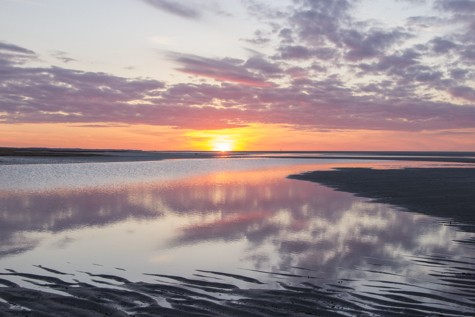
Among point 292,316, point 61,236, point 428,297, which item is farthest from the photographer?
point 61,236

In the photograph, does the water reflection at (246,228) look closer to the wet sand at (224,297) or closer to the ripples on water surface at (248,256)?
the ripples on water surface at (248,256)

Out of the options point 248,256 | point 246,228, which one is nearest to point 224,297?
point 248,256

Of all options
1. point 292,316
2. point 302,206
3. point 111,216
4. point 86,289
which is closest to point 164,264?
point 86,289

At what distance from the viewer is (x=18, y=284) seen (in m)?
9.45

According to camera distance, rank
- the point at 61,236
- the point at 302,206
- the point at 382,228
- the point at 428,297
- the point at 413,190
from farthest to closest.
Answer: the point at 413,190, the point at 302,206, the point at 382,228, the point at 61,236, the point at 428,297

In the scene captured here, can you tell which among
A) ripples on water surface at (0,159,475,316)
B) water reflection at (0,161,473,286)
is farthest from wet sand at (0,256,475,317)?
water reflection at (0,161,473,286)

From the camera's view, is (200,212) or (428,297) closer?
(428,297)

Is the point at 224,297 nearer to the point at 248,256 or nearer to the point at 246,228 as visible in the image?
the point at 248,256

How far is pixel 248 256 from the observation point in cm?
1253

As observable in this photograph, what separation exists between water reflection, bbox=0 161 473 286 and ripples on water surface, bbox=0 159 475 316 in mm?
57

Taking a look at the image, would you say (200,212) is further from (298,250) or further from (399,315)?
(399,315)

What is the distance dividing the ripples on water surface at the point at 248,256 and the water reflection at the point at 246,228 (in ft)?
0.19

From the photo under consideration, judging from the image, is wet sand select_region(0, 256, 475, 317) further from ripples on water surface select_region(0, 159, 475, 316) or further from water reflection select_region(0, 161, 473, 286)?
water reflection select_region(0, 161, 473, 286)

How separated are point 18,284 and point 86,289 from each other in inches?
67.7
